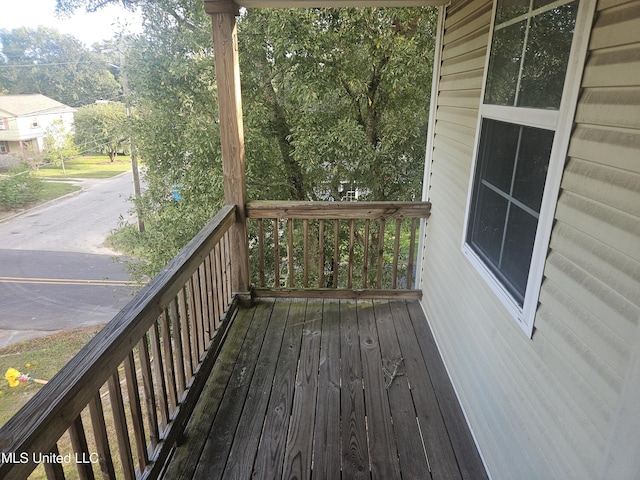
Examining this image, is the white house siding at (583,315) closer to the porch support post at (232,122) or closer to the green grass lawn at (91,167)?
the porch support post at (232,122)

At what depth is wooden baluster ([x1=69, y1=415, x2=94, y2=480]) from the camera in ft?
3.94

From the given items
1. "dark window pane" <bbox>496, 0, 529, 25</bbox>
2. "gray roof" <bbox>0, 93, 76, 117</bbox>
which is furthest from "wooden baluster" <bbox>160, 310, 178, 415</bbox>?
"gray roof" <bbox>0, 93, 76, 117</bbox>

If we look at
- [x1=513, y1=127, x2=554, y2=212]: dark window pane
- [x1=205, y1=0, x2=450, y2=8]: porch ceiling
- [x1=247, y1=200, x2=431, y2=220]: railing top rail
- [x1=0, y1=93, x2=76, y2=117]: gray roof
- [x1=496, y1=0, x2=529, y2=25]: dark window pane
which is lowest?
[x1=247, y1=200, x2=431, y2=220]: railing top rail

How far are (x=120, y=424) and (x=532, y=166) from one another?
1933 mm

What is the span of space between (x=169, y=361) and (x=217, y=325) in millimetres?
947

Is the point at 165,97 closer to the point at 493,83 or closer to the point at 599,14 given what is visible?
the point at 493,83

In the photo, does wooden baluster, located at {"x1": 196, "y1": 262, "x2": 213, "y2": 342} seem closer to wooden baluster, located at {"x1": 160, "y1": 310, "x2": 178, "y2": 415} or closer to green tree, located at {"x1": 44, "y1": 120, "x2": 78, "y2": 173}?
wooden baluster, located at {"x1": 160, "y1": 310, "x2": 178, "y2": 415}

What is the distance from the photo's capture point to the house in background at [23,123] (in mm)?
5875

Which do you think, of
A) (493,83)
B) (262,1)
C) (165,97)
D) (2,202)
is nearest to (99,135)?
(165,97)

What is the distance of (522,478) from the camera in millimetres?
1558

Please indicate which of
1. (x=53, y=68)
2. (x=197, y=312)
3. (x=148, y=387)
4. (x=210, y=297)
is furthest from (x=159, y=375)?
(x=53, y=68)

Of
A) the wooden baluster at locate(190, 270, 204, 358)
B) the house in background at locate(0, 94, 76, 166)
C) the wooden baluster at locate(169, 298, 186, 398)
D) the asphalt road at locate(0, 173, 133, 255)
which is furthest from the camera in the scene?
the asphalt road at locate(0, 173, 133, 255)

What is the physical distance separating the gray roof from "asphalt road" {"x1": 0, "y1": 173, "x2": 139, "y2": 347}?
196 centimetres

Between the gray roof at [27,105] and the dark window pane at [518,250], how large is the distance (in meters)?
6.94
